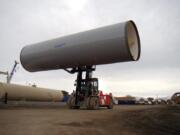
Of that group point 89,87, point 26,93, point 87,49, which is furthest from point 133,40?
point 26,93

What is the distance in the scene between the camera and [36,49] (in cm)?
2345

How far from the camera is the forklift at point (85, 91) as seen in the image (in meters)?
22.6

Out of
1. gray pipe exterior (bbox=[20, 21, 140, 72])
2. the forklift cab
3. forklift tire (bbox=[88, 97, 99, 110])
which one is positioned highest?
gray pipe exterior (bbox=[20, 21, 140, 72])

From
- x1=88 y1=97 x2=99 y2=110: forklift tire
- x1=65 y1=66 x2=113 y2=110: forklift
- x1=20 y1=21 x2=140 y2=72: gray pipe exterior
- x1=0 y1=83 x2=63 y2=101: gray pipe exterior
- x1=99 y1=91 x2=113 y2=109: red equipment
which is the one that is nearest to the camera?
x1=20 y1=21 x2=140 y2=72: gray pipe exterior

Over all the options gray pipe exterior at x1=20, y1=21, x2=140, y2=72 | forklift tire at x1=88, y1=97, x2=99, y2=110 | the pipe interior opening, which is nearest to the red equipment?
forklift tire at x1=88, y1=97, x2=99, y2=110

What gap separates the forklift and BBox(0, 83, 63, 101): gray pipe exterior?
8420 millimetres

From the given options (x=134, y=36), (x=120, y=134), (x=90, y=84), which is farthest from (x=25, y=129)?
(x=90, y=84)

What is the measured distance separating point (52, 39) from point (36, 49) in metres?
1.67

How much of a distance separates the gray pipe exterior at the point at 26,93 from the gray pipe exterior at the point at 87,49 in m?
6.30

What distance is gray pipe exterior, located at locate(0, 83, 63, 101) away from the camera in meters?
29.3

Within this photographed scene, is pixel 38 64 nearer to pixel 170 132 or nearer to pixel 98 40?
pixel 98 40

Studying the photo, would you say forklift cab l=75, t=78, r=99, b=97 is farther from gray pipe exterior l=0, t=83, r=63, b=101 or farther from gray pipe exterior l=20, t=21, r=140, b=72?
gray pipe exterior l=0, t=83, r=63, b=101

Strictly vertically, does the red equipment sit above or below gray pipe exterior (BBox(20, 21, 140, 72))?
below

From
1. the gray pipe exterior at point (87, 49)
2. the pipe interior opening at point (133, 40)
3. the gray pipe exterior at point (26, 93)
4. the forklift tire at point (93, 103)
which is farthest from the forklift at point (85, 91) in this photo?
the gray pipe exterior at point (26, 93)
